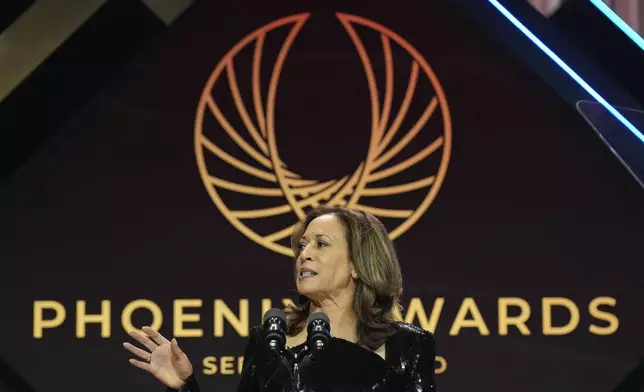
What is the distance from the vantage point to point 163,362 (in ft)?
8.51

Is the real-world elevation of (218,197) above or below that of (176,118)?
below

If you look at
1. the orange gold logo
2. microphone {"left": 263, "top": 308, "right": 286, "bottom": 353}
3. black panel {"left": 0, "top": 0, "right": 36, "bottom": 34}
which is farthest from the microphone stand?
black panel {"left": 0, "top": 0, "right": 36, "bottom": 34}

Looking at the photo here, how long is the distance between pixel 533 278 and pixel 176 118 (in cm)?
160

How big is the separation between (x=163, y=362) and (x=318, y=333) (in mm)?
526

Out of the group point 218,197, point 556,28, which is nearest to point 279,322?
point 218,197

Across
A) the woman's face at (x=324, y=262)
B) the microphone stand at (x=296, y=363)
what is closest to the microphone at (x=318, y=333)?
the microphone stand at (x=296, y=363)

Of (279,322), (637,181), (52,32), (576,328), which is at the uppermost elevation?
(52,32)

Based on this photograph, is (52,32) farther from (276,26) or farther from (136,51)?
(276,26)

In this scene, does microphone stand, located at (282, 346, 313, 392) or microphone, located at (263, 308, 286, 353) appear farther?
microphone stand, located at (282, 346, 313, 392)

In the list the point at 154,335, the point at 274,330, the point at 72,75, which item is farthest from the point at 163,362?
the point at 72,75

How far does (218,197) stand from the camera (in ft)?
15.3

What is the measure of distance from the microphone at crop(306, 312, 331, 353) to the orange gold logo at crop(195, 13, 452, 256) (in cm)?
240

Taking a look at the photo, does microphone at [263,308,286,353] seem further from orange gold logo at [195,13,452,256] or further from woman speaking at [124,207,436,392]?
orange gold logo at [195,13,452,256]

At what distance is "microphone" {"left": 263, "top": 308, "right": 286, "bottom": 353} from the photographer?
2225 mm
